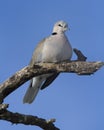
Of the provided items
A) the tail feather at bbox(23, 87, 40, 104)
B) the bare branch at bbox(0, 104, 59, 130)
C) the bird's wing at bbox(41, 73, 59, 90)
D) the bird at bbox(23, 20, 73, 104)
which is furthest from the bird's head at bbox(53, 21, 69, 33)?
the bare branch at bbox(0, 104, 59, 130)

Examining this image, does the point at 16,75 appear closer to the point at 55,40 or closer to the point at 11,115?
the point at 11,115

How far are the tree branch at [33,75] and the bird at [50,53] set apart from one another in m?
1.52

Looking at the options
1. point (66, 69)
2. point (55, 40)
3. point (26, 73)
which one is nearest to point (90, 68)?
point (66, 69)

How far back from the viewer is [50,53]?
35.8 ft

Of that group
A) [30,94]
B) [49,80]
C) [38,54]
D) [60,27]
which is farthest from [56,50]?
[30,94]

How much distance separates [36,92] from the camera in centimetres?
1162

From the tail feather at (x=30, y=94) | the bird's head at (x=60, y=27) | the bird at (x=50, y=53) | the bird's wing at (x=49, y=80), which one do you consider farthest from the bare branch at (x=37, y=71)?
the bird's head at (x=60, y=27)

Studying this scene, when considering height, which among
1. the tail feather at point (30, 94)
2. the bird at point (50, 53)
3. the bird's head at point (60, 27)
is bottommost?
the tail feather at point (30, 94)

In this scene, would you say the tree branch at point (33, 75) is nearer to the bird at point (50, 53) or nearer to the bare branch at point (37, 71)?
the bare branch at point (37, 71)

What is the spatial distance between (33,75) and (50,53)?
7.22ft

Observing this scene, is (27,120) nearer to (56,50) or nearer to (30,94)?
(56,50)

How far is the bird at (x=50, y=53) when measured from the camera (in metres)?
10.8

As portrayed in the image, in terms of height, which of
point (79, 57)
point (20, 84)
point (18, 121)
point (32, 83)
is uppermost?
point (32, 83)

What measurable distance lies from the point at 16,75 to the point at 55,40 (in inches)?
100
